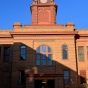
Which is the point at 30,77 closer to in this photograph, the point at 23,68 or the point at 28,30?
the point at 23,68

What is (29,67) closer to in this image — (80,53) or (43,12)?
(80,53)

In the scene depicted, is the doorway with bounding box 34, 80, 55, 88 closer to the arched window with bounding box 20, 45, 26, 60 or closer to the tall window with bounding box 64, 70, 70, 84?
the tall window with bounding box 64, 70, 70, 84

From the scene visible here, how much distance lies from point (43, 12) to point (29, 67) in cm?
1092

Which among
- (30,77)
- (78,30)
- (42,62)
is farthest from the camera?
(78,30)

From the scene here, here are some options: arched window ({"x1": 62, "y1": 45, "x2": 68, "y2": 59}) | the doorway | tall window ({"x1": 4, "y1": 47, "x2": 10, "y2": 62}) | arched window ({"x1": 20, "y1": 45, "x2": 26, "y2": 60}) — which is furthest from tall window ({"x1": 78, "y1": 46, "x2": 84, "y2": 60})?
tall window ({"x1": 4, "y1": 47, "x2": 10, "y2": 62})

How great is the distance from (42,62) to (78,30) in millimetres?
7902

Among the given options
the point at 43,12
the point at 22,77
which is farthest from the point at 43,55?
the point at 43,12

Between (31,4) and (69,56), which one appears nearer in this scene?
(69,56)

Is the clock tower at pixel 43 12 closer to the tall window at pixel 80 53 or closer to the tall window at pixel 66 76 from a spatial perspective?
the tall window at pixel 80 53

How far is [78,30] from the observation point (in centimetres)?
3516

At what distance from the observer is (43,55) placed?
32750 mm

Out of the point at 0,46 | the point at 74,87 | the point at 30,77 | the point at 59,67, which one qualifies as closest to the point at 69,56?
the point at 59,67

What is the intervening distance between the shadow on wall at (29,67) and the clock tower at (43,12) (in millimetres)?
6056

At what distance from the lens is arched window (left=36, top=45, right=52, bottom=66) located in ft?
107
